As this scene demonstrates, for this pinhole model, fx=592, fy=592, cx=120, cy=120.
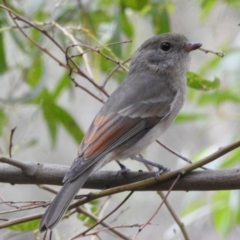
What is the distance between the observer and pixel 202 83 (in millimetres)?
3168

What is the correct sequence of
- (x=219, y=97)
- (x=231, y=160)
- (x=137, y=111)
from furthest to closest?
(x=219, y=97) < (x=231, y=160) < (x=137, y=111)

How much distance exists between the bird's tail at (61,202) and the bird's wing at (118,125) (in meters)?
0.04

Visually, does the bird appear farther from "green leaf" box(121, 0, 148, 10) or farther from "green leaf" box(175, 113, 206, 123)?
"green leaf" box(175, 113, 206, 123)

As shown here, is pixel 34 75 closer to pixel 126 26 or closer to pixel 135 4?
pixel 126 26

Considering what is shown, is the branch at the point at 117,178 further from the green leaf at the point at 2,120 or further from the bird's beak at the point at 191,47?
the green leaf at the point at 2,120

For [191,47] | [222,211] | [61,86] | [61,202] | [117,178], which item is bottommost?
[61,202]

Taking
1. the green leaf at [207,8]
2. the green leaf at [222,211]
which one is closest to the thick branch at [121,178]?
the green leaf at [222,211]

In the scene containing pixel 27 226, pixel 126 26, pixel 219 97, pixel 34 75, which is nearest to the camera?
pixel 27 226

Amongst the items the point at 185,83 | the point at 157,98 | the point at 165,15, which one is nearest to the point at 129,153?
the point at 157,98

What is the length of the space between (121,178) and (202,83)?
2.73ft

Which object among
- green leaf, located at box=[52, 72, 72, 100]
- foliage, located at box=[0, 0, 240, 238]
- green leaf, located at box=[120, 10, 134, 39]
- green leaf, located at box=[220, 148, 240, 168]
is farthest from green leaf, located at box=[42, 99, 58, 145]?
green leaf, located at box=[220, 148, 240, 168]

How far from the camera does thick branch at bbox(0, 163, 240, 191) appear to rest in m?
2.26

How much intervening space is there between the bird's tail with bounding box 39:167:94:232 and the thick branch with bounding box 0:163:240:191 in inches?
2.6

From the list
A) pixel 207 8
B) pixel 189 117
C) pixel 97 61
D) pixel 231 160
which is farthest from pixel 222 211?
pixel 207 8
